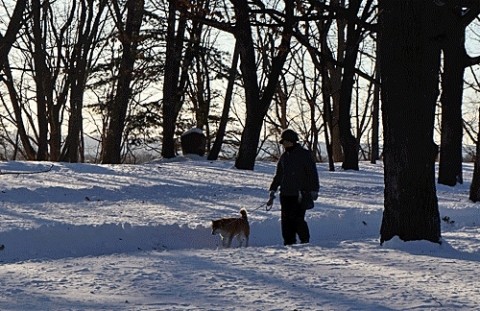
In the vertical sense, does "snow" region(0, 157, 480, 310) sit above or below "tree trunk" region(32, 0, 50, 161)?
below

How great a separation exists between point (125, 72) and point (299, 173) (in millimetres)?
18128

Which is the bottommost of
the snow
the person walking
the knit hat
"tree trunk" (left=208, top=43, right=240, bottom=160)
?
the snow

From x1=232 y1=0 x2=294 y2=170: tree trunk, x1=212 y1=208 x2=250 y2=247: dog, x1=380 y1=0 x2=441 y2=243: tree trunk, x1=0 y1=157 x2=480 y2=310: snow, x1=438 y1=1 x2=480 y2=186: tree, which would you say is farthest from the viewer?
x1=232 y1=0 x2=294 y2=170: tree trunk

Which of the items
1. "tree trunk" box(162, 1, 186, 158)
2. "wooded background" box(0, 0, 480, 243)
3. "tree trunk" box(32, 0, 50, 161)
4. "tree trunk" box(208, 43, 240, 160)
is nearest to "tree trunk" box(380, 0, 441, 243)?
"wooded background" box(0, 0, 480, 243)

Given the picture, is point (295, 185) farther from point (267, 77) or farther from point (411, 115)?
point (267, 77)

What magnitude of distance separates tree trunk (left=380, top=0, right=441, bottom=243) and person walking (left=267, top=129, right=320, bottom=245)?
57.5 inches

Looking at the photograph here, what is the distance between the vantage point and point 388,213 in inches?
409

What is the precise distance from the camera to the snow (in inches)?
277

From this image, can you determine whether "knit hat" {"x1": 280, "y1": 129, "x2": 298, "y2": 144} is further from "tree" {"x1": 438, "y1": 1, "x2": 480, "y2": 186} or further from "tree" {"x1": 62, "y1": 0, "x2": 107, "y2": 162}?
"tree" {"x1": 62, "y1": 0, "x2": 107, "y2": 162}

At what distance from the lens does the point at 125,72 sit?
2864cm

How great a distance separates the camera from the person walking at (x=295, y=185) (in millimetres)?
11453

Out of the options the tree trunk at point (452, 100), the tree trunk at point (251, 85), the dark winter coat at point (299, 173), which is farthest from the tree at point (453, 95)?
the dark winter coat at point (299, 173)

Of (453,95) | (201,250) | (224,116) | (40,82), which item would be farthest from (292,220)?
(40,82)

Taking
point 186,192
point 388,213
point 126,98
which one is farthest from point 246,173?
point 388,213
